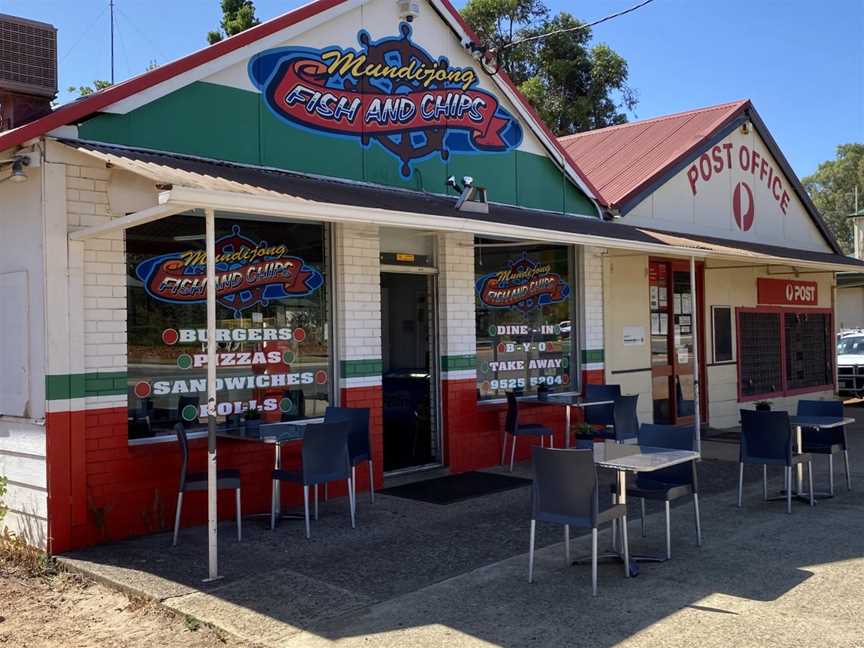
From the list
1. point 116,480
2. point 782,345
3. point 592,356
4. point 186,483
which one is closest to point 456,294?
point 592,356

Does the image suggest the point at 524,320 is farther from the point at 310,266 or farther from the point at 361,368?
the point at 310,266

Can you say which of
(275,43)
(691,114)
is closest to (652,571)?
(275,43)

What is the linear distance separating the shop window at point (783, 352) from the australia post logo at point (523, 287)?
16.3ft

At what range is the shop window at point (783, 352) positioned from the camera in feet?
48.3

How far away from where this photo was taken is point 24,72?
6.95 m

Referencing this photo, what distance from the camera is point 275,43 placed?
805 cm

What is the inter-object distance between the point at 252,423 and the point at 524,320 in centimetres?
438

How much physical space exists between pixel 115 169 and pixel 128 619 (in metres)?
3.51

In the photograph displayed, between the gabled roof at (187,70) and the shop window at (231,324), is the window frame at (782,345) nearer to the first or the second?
the gabled roof at (187,70)

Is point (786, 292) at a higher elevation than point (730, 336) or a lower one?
higher

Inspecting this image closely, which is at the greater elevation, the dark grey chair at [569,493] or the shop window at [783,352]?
the shop window at [783,352]

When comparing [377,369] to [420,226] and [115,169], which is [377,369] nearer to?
[420,226]

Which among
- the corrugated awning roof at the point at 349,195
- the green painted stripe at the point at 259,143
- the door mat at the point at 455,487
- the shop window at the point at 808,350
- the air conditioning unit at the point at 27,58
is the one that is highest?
the air conditioning unit at the point at 27,58

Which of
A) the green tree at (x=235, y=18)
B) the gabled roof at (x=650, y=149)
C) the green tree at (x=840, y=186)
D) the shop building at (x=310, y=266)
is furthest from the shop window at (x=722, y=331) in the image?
the green tree at (x=840, y=186)
